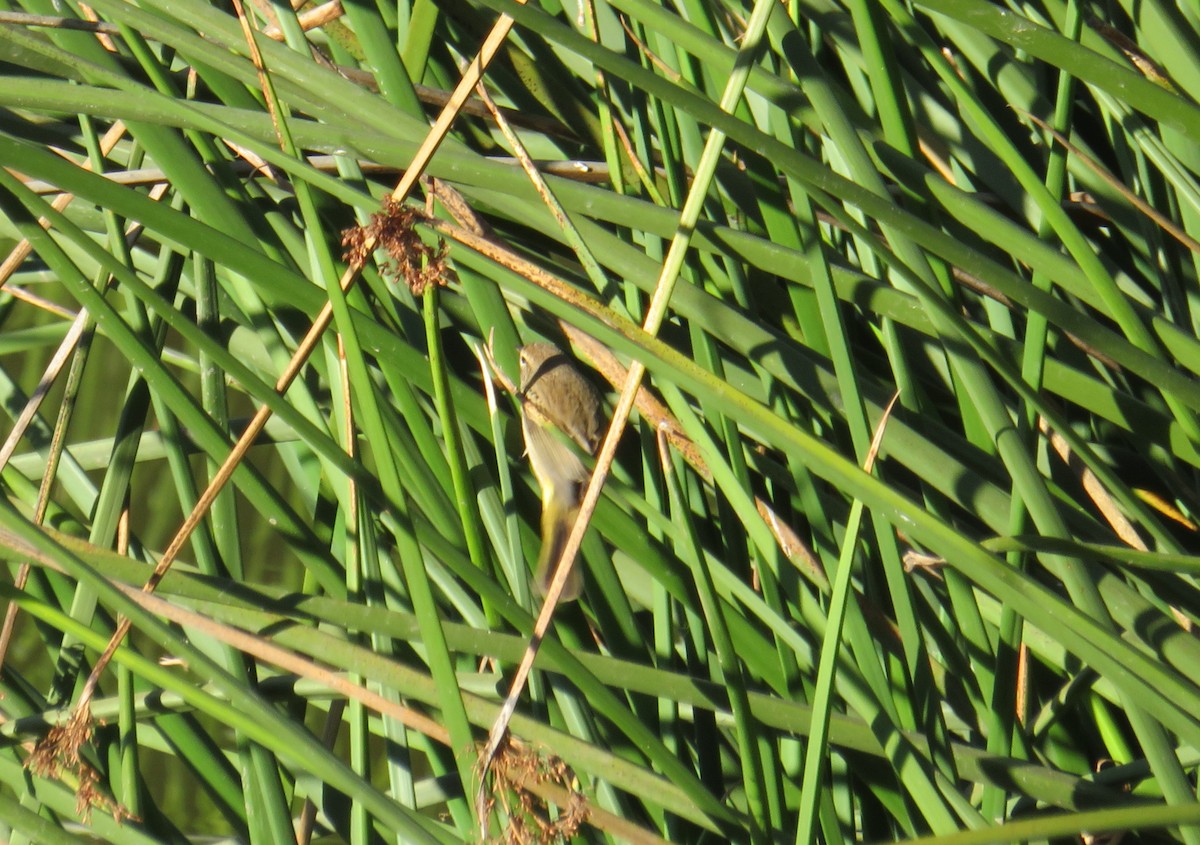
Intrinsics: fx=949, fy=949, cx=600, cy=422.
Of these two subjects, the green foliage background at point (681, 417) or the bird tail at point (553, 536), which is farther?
the bird tail at point (553, 536)

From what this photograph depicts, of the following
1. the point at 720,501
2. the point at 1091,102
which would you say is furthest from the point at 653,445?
the point at 1091,102

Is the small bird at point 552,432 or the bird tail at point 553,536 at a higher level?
the small bird at point 552,432

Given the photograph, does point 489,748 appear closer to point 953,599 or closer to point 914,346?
point 953,599

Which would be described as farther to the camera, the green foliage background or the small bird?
the small bird

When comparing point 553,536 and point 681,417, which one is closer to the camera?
point 681,417
